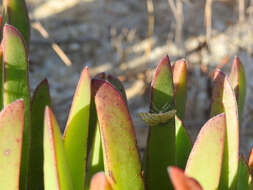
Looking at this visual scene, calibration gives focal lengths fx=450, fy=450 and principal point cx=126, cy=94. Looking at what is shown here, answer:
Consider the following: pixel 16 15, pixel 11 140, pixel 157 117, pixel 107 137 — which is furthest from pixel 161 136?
pixel 16 15

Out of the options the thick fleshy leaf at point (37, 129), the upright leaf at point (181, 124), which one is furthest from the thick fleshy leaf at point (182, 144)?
the thick fleshy leaf at point (37, 129)

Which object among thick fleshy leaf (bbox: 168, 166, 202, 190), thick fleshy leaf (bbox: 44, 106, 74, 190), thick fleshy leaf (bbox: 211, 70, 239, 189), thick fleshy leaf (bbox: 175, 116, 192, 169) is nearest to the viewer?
thick fleshy leaf (bbox: 168, 166, 202, 190)

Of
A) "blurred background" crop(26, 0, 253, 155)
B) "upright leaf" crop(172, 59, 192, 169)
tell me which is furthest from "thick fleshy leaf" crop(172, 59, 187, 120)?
"blurred background" crop(26, 0, 253, 155)

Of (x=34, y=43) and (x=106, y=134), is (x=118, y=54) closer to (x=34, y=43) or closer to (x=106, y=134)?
(x=34, y=43)

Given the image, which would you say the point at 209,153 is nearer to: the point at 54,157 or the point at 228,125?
the point at 228,125

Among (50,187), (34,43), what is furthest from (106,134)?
(34,43)

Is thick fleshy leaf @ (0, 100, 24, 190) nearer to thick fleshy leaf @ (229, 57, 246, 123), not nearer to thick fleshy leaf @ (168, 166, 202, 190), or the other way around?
thick fleshy leaf @ (168, 166, 202, 190)
